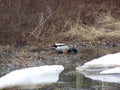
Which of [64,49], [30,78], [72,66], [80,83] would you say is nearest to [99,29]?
[64,49]

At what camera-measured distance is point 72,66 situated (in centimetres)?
878

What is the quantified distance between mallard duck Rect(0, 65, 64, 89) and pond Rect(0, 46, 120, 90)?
0.14m

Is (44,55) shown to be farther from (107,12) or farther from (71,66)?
(107,12)

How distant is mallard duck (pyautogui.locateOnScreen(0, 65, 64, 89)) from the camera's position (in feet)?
21.0

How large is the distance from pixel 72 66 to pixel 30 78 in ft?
7.32

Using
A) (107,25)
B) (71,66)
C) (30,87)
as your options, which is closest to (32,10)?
(107,25)

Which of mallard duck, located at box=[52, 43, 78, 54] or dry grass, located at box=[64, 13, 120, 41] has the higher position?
dry grass, located at box=[64, 13, 120, 41]

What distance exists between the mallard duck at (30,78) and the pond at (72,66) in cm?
14

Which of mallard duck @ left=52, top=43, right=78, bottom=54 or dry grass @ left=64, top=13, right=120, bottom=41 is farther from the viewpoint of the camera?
dry grass @ left=64, top=13, right=120, bottom=41

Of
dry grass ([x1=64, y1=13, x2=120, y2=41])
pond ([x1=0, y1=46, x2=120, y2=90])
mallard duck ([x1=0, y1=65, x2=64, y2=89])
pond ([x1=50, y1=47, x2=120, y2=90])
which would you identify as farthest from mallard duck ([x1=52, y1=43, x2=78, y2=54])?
mallard duck ([x1=0, y1=65, x2=64, y2=89])

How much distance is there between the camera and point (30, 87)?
6.66 m

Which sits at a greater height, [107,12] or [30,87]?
[107,12]

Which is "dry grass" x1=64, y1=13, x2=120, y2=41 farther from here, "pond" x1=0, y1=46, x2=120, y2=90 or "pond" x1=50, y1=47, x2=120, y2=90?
"pond" x1=50, y1=47, x2=120, y2=90

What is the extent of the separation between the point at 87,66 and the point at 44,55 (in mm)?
1985
